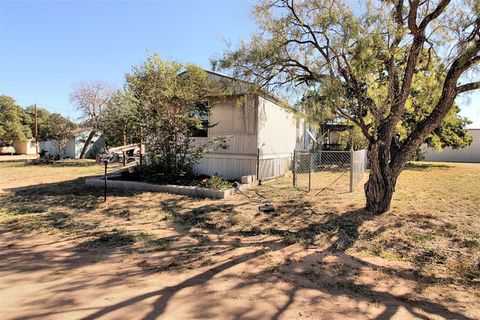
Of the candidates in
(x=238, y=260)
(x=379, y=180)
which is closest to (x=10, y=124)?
(x=238, y=260)

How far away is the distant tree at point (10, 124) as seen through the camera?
31.1m

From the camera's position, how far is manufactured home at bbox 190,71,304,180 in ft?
32.3

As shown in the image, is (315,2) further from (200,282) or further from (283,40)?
(200,282)

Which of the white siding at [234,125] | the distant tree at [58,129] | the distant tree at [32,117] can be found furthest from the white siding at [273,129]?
the distant tree at [32,117]

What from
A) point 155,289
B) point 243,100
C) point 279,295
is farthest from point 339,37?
point 155,289

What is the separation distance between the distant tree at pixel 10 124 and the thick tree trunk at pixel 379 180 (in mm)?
35986

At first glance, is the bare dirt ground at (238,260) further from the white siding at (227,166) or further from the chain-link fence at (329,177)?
the white siding at (227,166)

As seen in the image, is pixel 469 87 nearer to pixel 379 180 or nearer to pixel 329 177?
pixel 379 180

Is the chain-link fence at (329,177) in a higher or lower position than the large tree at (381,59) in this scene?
lower

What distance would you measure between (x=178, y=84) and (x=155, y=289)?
6583mm

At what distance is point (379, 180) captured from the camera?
597 centimetres

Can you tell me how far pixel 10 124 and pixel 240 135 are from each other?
31722 mm

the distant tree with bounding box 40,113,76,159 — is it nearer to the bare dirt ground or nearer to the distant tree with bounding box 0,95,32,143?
the distant tree with bounding box 0,95,32,143

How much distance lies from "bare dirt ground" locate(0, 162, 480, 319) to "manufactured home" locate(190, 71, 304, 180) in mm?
3027
